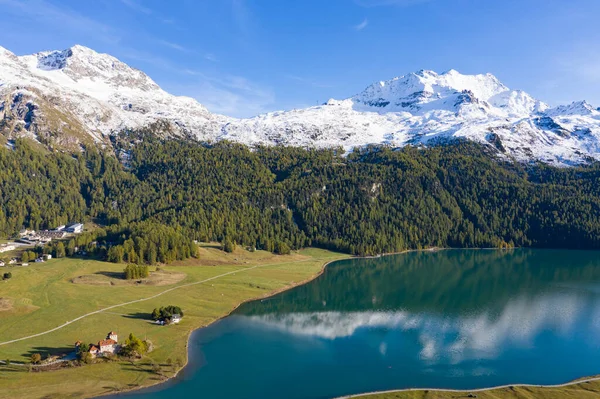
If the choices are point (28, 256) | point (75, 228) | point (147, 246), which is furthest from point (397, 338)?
point (75, 228)

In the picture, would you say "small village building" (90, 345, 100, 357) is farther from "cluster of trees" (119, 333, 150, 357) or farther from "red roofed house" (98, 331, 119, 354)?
"cluster of trees" (119, 333, 150, 357)

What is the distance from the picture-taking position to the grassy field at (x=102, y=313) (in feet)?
216

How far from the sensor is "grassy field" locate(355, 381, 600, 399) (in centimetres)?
6169

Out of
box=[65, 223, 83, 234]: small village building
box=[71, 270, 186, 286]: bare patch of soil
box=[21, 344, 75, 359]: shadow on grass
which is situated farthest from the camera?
box=[65, 223, 83, 234]: small village building

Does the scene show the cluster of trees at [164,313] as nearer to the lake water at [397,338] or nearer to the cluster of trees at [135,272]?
the lake water at [397,338]

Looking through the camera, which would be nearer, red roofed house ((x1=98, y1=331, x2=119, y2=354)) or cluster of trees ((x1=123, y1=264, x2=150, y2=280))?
red roofed house ((x1=98, y1=331, x2=119, y2=354))

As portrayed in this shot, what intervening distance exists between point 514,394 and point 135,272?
99.9m

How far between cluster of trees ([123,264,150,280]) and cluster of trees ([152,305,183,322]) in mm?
31462

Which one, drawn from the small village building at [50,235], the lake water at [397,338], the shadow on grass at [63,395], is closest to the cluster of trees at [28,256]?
the small village building at [50,235]

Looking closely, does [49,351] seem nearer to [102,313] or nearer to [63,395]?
[63,395]

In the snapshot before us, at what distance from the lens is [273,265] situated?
164 m

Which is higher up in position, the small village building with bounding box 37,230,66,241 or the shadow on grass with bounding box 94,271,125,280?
the small village building with bounding box 37,230,66,241

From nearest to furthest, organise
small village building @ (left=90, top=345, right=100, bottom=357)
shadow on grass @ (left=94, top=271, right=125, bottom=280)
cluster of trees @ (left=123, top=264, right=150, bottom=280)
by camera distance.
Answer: small village building @ (left=90, top=345, right=100, bottom=357) < cluster of trees @ (left=123, top=264, right=150, bottom=280) < shadow on grass @ (left=94, top=271, right=125, bottom=280)

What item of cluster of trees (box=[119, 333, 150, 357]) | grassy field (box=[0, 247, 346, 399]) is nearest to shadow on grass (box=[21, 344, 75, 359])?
grassy field (box=[0, 247, 346, 399])
